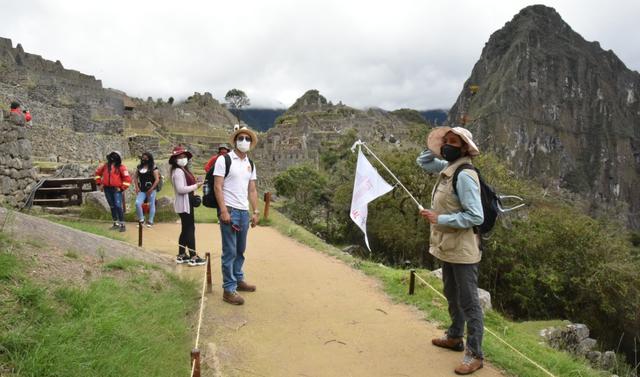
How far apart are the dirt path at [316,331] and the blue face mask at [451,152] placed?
1924 millimetres

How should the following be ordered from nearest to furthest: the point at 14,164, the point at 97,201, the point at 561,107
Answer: the point at 14,164
the point at 97,201
the point at 561,107

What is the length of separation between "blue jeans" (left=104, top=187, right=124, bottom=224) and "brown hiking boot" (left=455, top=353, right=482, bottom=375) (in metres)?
7.93

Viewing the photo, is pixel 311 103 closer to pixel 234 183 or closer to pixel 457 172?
pixel 234 183

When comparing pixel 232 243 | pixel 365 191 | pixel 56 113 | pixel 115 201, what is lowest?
pixel 115 201

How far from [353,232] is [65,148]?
14354 mm

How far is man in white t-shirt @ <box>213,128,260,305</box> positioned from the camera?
4914mm

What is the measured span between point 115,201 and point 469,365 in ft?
26.5

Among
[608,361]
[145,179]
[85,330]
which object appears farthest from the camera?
[145,179]

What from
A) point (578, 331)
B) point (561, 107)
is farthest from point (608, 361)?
point (561, 107)

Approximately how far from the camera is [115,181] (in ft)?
28.9

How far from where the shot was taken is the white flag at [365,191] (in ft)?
22.2

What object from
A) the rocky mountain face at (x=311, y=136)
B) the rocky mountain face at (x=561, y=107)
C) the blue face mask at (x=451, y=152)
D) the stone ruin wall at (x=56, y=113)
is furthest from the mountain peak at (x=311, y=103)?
the blue face mask at (x=451, y=152)

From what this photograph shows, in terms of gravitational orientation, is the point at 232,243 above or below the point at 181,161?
below

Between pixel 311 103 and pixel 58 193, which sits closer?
pixel 58 193
